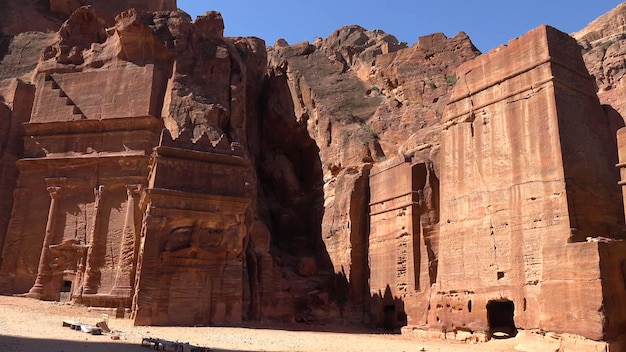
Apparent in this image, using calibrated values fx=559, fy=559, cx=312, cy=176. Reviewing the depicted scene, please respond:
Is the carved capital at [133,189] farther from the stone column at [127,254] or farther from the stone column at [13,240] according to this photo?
the stone column at [13,240]

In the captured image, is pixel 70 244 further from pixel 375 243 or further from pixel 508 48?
pixel 508 48

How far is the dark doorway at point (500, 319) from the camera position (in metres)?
18.1

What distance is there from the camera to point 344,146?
32.6m

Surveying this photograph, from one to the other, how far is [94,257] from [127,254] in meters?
1.89

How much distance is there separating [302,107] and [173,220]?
18893mm

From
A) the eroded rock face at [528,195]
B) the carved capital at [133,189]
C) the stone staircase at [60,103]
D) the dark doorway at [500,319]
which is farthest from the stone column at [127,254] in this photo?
the dark doorway at [500,319]

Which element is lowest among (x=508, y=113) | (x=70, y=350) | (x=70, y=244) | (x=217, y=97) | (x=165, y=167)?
(x=70, y=350)

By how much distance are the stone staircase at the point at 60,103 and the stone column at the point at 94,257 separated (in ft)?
16.5

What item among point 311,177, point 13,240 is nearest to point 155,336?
point 13,240

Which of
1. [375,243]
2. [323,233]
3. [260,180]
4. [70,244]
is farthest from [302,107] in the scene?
[70,244]

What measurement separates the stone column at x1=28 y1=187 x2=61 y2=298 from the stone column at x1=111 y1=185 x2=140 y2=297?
381 cm

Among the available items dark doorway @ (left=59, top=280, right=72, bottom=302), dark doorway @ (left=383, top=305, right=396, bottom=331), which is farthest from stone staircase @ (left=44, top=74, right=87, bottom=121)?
dark doorway @ (left=383, top=305, right=396, bottom=331)

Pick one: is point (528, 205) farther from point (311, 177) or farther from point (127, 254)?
point (311, 177)

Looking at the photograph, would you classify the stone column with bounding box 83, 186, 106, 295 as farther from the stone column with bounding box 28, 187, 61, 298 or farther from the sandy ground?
the sandy ground
